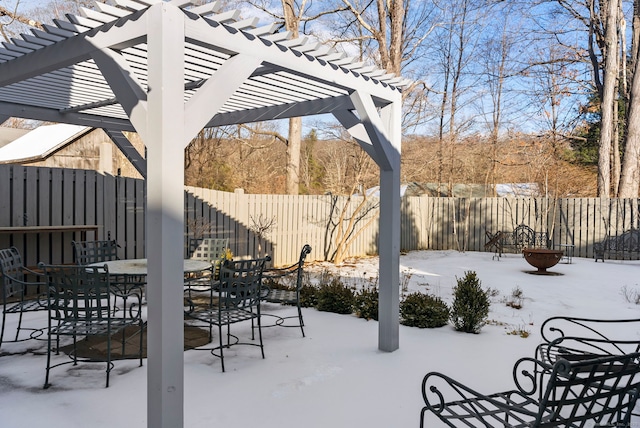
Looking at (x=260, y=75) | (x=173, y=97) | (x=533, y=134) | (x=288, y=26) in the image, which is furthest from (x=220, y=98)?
(x=533, y=134)

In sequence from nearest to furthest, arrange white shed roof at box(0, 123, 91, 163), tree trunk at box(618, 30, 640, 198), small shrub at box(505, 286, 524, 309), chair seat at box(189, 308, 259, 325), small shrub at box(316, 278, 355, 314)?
chair seat at box(189, 308, 259, 325), small shrub at box(316, 278, 355, 314), small shrub at box(505, 286, 524, 309), tree trunk at box(618, 30, 640, 198), white shed roof at box(0, 123, 91, 163)

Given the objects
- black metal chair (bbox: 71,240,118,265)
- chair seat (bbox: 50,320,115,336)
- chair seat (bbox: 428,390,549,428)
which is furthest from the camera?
black metal chair (bbox: 71,240,118,265)

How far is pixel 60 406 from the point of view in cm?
313

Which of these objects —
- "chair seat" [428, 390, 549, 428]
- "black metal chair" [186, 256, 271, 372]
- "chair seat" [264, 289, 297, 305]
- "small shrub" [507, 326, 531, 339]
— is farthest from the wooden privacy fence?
"chair seat" [428, 390, 549, 428]

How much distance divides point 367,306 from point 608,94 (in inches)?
495

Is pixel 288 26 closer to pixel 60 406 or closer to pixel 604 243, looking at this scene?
pixel 604 243

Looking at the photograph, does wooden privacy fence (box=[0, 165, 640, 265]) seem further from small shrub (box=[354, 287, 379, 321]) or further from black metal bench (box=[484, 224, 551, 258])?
small shrub (box=[354, 287, 379, 321])

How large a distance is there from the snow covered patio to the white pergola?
1.54 ft

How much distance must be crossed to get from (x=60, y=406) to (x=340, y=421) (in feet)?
6.16

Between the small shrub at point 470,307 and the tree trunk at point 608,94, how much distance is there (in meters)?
10.9

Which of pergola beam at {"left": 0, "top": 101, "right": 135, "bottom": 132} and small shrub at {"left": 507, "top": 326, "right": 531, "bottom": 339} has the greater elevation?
pergola beam at {"left": 0, "top": 101, "right": 135, "bottom": 132}

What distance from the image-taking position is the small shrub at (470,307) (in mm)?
5113

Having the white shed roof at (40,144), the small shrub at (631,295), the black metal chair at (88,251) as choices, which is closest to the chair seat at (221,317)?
the black metal chair at (88,251)

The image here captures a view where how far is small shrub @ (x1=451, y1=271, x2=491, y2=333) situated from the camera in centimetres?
511
